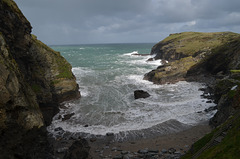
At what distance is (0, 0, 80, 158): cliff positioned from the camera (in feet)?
45.2

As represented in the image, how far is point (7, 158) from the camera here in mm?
12992

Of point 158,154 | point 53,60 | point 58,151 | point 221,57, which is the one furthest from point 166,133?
point 221,57

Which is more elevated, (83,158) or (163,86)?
(163,86)

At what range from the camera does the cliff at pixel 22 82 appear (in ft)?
45.2

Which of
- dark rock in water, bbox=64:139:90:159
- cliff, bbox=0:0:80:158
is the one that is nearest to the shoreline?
dark rock in water, bbox=64:139:90:159

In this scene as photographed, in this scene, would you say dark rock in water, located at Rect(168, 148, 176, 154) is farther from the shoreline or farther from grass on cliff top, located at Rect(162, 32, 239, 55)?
grass on cliff top, located at Rect(162, 32, 239, 55)

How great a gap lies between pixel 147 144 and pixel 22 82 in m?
16.0

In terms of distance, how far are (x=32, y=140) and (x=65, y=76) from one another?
2203cm

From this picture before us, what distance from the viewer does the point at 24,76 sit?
24188 millimetres

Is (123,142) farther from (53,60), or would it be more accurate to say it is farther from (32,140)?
(53,60)

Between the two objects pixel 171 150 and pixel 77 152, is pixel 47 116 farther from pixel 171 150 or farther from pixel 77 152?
pixel 171 150

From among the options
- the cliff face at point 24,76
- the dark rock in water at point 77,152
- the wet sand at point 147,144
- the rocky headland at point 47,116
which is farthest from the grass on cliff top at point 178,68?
the dark rock in water at point 77,152

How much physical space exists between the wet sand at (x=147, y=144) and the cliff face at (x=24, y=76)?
765cm

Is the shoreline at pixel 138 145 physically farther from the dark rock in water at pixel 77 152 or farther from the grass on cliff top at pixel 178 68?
the grass on cliff top at pixel 178 68
